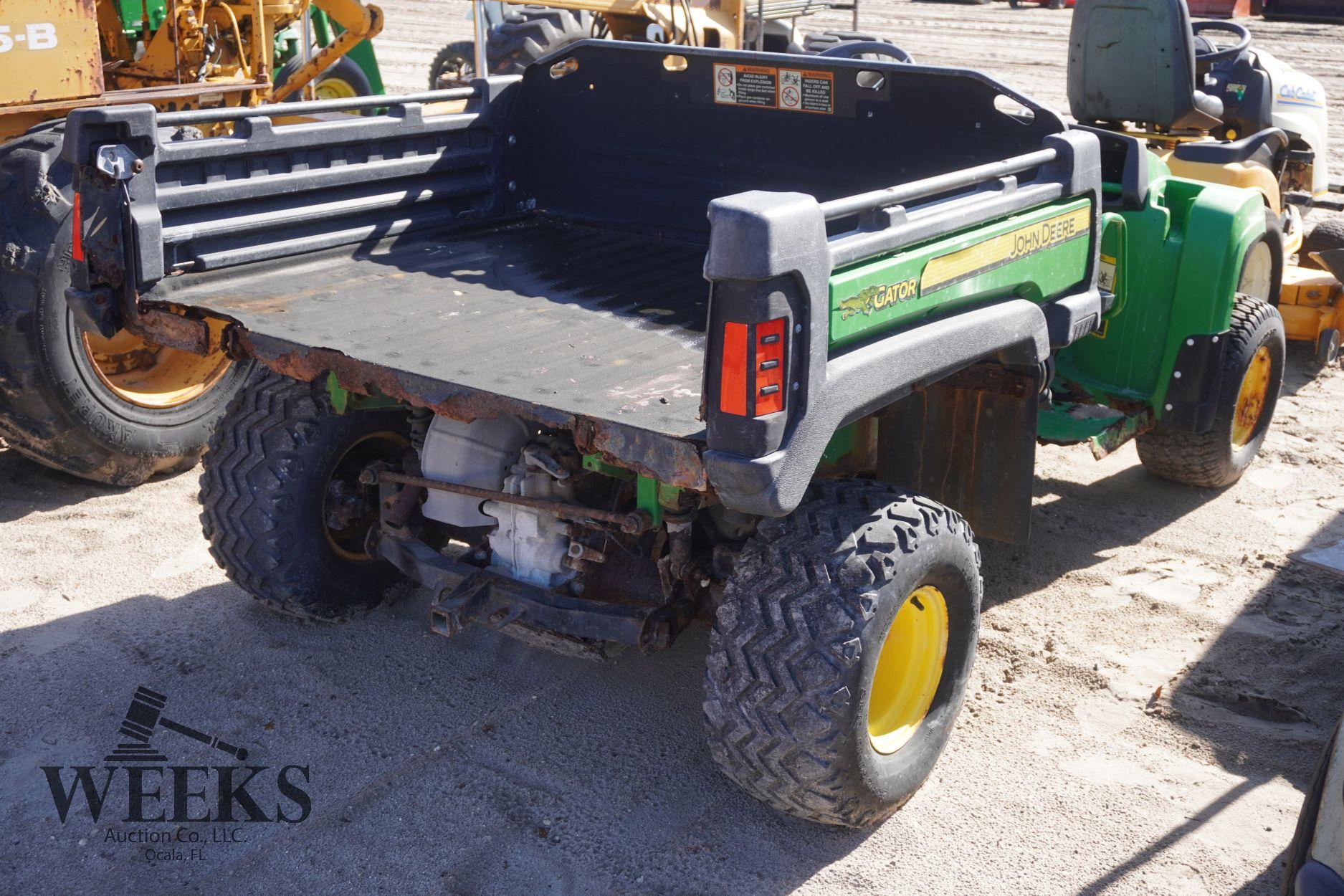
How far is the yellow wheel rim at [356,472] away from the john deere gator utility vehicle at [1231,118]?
3.34m

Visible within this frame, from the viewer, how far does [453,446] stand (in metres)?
3.88

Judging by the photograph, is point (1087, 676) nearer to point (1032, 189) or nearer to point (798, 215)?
point (1032, 189)

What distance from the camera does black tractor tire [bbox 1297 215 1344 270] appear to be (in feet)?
24.1

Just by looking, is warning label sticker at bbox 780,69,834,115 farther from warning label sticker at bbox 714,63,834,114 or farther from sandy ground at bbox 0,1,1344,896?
sandy ground at bbox 0,1,1344,896

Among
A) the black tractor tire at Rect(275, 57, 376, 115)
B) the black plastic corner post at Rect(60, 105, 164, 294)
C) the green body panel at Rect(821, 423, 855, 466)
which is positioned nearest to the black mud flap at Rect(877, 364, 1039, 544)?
the green body panel at Rect(821, 423, 855, 466)

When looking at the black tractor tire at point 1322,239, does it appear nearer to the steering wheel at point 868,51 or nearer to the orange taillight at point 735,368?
the steering wheel at point 868,51

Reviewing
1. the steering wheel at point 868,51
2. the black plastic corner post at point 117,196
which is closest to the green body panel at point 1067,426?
the black plastic corner post at point 117,196

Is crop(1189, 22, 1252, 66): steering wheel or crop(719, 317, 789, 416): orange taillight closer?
crop(719, 317, 789, 416): orange taillight

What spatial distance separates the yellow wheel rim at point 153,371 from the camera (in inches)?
218

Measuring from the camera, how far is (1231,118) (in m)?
6.90

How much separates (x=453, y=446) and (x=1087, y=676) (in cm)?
204

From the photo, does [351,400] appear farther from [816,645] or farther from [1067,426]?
[1067,426]

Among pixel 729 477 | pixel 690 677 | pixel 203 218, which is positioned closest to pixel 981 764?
pixel 690 677

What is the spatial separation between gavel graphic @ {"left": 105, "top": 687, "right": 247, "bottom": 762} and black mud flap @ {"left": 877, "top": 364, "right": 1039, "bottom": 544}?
6.68 feet
